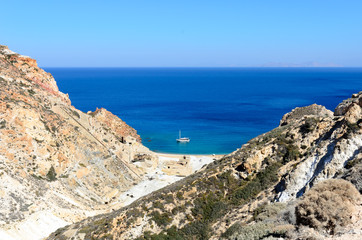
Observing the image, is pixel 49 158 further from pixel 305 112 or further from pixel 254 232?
pixel 254 232

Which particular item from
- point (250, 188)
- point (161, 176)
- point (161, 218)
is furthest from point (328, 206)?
point (161, 176)

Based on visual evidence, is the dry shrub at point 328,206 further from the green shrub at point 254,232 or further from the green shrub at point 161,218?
the green shrub at point 161,218

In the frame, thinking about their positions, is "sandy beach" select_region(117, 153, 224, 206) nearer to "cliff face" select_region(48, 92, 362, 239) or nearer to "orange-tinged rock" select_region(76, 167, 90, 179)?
"orange-tinged rock" select_region(76, 167, 90, 179)

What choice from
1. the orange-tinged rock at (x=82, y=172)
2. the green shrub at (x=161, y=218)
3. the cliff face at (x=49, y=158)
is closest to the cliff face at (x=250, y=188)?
the green shrub at (x=161, y=218)

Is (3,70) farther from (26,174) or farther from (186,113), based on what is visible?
A: (186,113)

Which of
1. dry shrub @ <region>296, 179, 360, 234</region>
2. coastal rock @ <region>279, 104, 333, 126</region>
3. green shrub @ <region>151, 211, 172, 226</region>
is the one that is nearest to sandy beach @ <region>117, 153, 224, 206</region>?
green shrub @ <region>151, 211, 172, 226</region>
